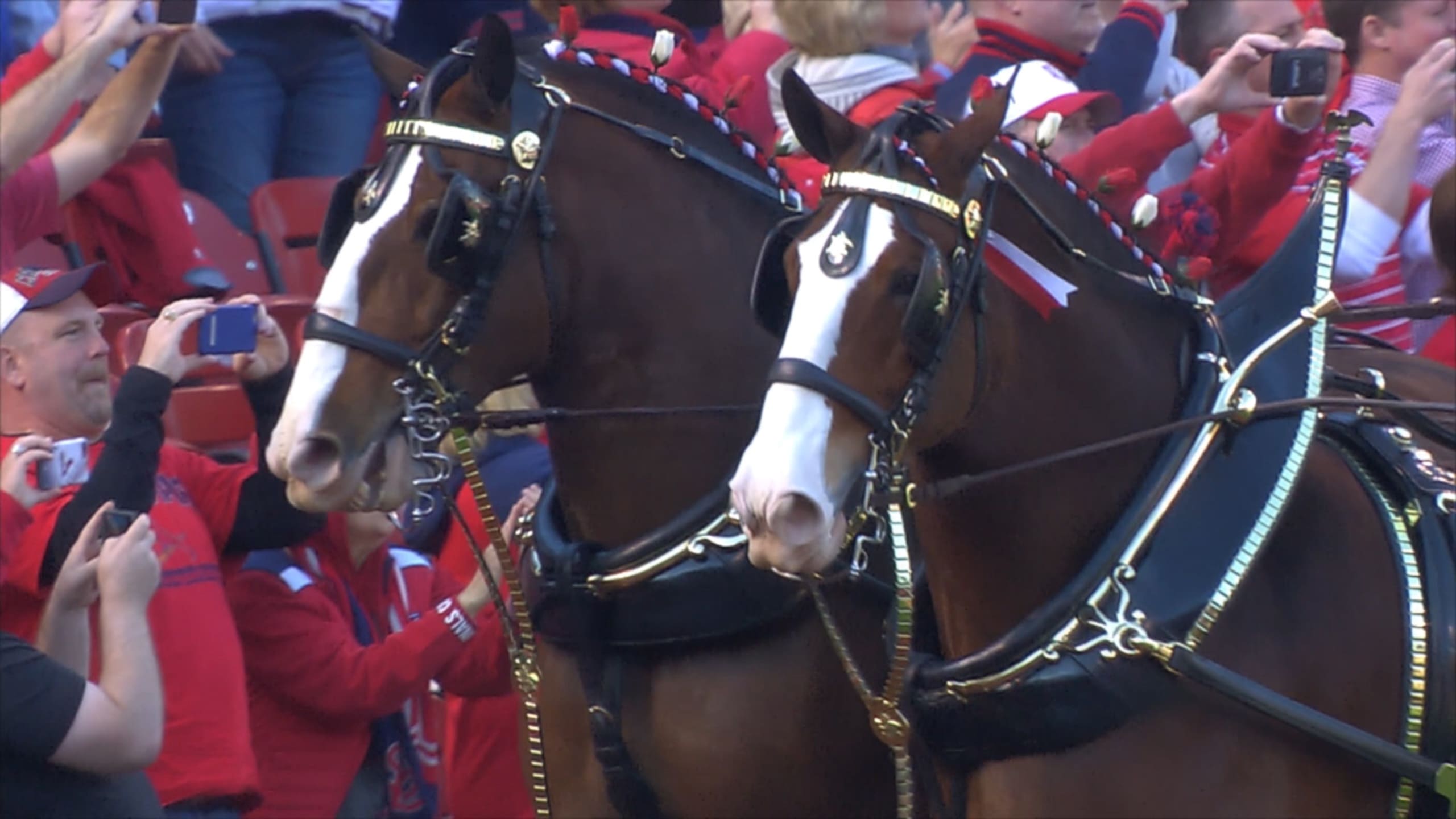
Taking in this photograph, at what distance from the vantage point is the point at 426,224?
10.9 feet

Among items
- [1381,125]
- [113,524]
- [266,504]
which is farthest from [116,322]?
[1381,125]

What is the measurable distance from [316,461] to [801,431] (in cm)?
95

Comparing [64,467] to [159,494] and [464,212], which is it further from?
[464,212]

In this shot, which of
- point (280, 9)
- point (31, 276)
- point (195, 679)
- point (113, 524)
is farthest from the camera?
point (280, 9)

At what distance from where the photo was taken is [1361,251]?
4.54 m

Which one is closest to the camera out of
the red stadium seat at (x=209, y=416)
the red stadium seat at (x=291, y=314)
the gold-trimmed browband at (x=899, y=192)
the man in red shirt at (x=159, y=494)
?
the gold-trimmed browband at (x=899, y=192)

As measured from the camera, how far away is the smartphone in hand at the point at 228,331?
4059 mm

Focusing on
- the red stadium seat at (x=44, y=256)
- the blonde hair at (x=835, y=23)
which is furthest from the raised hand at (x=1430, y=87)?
the red stadium seat at (x=44, y=256)

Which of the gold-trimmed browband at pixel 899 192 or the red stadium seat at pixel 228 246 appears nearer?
the gold-trimmed browband at pixel 899 192

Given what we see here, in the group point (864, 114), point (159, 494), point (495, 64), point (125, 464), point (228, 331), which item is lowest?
point (159, 494)

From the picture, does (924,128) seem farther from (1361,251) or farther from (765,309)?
(1361,251)

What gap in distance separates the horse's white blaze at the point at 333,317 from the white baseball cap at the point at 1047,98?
→ 5.69ft

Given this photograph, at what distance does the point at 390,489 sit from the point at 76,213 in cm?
249

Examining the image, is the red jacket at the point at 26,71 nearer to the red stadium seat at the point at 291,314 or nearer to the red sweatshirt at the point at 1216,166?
the red stadium seat at the point at 291,314
